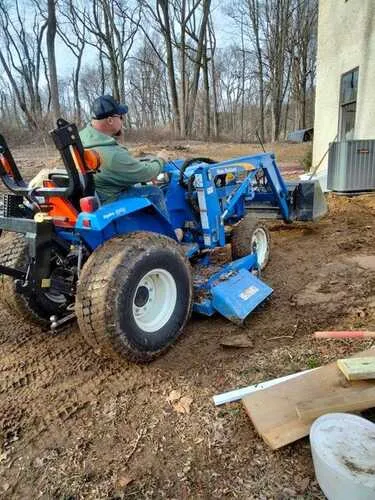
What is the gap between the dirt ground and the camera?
81.7 inches

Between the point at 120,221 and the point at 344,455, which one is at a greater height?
the point at 120,221

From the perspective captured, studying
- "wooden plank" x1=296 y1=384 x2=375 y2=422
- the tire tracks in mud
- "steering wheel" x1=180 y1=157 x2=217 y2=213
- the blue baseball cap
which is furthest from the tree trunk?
"wooden plank" x1=296 y1=384 x2=375 y2=422

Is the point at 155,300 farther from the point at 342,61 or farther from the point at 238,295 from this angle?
the point at 342,61

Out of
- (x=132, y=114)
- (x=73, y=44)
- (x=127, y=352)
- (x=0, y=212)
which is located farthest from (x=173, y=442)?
(x=132, y=114)

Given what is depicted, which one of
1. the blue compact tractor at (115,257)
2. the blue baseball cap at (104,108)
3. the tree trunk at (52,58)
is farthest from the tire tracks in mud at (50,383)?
the tree trunk at (52,58)

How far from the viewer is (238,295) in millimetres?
3584

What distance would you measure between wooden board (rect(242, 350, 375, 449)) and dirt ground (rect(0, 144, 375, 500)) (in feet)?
0.26

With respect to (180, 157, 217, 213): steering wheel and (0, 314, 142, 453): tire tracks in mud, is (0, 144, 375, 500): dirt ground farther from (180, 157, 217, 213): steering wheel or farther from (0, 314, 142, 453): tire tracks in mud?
(180, 157, 217, 213): steering wheel

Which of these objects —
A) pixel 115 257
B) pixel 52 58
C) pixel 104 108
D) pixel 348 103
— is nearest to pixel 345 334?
pixel 115 257

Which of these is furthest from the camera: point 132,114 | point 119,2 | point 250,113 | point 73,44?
point 250,113

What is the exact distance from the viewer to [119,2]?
28.6 meters

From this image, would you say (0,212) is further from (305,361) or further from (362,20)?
(362,20)

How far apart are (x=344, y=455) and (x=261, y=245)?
130 inches

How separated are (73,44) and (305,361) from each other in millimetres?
35800
